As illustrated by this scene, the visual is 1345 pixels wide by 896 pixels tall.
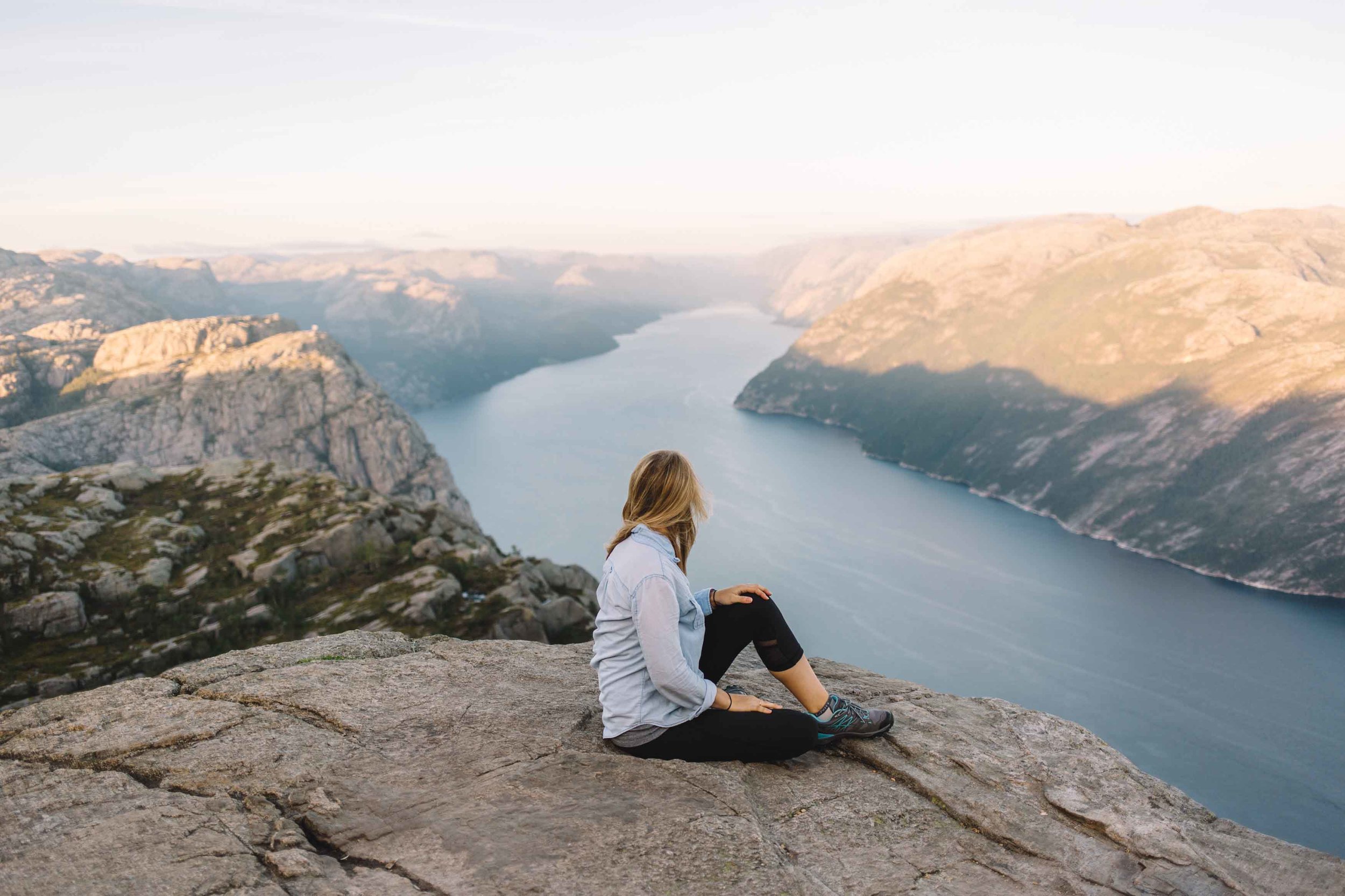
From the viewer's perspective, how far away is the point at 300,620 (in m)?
39.3

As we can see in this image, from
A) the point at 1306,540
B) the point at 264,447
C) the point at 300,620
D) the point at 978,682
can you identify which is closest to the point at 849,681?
the point at 300,620

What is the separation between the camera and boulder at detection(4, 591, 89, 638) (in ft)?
116

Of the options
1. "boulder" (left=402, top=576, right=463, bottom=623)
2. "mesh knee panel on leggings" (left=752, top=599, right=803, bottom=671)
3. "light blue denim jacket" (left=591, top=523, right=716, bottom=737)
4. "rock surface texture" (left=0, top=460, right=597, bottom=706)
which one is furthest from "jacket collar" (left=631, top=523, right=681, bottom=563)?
"boulder" (left=402, top=576, right=463, bottom=623)

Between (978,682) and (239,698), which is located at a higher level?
(239,698)

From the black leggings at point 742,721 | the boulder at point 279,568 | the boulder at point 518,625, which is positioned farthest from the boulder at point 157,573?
the black leggings at point 742,721

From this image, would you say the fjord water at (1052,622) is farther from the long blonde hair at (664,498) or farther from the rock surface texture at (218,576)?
the long blonde hair at (664,498)

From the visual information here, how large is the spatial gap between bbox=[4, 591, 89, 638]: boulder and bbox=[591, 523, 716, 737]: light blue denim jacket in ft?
134

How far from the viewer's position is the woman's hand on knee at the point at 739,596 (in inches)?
329

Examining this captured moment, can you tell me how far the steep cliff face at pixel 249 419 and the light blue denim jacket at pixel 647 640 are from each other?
4791 inches

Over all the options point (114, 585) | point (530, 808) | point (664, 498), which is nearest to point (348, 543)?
point (114, 585)

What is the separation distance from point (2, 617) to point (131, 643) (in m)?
5.68

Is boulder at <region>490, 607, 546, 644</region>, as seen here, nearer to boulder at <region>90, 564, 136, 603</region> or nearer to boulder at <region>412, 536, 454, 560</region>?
boulder at <region>412, 536, 454, 560</region>

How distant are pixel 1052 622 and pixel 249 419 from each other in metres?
149

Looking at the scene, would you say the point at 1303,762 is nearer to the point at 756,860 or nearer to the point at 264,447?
the point at 756,860
